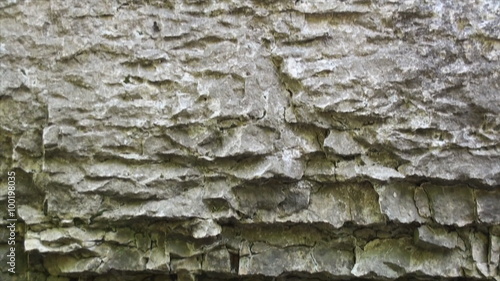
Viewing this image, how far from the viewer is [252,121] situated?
2008 mm

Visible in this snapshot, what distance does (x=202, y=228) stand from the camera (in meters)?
2.03

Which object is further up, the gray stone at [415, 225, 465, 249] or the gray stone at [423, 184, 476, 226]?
the gray stone at [423, 184, 476, 226]

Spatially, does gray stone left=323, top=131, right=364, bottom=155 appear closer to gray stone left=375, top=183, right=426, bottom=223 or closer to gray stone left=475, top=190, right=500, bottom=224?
gray stone left=375, top=183, right=426, bottom=223

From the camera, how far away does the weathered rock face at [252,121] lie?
1999mm

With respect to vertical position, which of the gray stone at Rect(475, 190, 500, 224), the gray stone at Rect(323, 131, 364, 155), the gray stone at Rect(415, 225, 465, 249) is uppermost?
the gray stone at Rect(323, 131, 364, 155)

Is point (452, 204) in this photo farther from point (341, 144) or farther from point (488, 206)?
point (341, 144)

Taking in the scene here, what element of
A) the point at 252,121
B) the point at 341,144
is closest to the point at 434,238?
the point at 341,144

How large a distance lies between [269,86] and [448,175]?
83cm

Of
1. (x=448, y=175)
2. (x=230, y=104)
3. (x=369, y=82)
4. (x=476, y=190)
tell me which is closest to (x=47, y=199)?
(x=230, y=104)

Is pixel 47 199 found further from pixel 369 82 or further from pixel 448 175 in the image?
pixel 448 175

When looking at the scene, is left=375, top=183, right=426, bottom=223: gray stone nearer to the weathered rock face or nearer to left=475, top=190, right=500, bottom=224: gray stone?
the weathered rock face

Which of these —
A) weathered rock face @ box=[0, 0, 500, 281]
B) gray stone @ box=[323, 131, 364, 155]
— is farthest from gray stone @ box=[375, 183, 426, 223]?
gray stone @ box=[323, 131, 364, 155]

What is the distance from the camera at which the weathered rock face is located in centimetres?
200

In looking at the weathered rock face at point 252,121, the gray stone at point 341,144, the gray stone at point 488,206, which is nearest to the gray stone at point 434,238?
Result: the weathered rock face at point 252,121
